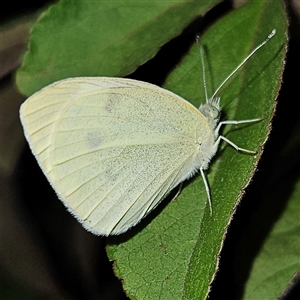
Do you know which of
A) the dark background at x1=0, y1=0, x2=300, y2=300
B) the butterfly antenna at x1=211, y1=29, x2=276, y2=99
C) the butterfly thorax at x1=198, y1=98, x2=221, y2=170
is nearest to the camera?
the butterfly antenna at x1=211, y1=29, x2=276, y2=99

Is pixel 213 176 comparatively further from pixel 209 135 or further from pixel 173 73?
pixel 173 73

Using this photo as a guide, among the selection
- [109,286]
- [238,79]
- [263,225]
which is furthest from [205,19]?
[109,286]

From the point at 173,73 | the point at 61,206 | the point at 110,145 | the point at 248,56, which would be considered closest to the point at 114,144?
the point at 110,145

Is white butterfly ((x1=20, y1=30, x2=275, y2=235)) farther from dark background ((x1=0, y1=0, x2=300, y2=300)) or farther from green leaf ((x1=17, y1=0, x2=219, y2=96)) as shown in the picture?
dark background ((x1=0, y1=0, x2=300, y2=300))

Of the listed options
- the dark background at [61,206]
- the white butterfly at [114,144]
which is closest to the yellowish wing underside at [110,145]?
the white butterfly at [114,144]

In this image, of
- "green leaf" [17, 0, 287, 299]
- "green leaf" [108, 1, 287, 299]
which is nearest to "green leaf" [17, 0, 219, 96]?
"green leaf" [17, 0, 287, 299]

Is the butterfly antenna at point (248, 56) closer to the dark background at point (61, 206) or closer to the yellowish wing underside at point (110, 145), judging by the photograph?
the yellowish wing underside at point (110, 145)
